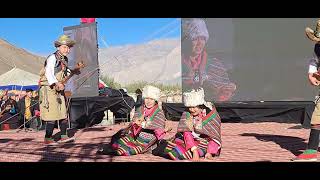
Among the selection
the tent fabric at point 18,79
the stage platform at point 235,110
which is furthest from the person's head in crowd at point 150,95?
the tent fabric at point 18,79

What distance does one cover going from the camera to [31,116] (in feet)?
39.7

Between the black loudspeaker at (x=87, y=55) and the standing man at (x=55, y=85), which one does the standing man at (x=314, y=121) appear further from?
the black loudspeaker at (x=87, y=55)

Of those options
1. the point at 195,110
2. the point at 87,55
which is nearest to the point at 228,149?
the point at 195,110

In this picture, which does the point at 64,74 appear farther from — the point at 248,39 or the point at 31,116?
the point at 248,39

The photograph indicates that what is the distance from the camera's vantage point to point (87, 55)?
11922 mm

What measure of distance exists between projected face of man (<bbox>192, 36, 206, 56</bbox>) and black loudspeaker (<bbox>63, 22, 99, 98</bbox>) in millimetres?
2733

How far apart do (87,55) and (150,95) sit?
6.48 meters

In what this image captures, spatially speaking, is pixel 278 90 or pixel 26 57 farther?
pixel 26 57

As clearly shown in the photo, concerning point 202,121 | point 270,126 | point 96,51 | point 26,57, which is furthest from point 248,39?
point 26,57

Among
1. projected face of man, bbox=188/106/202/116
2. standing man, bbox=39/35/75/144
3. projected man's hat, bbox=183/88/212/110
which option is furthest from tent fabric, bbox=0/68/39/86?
projected man's hat, bbox=183/88/212/110

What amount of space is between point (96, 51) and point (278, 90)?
491 cm

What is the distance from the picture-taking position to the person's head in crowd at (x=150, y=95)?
18.8 ft

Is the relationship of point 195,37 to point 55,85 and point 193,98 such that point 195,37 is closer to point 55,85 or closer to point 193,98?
point 55,85

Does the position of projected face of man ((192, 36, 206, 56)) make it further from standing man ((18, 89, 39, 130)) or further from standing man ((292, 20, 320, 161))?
standing man ((292, 20, 320, 161))
